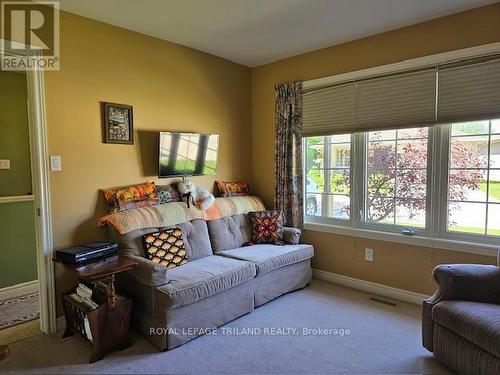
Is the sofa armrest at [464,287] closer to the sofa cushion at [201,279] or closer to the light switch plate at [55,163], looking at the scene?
the sofa cushion at [201,279]

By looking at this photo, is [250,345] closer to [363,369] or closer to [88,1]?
[363,369]

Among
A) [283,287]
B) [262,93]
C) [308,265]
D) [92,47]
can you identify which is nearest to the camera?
[92,47]

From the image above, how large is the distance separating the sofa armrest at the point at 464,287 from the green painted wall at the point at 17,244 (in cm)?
384

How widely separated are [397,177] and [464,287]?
135cm

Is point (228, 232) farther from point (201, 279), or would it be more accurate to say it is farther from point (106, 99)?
point (106, 99)

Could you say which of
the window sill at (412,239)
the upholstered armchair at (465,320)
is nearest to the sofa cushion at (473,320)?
the upholstered armchair at (465,320)

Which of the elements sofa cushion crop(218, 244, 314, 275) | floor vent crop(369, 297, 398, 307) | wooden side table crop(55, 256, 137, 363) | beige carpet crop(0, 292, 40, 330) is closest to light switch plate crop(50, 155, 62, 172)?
wooden side table crop(55, 256, 137, 363)

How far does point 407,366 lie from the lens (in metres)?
2.21

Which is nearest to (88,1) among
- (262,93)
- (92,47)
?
(92,47)

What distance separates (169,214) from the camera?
3.18 meters

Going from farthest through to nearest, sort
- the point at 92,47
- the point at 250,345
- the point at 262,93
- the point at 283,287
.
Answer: the point at 262,93, the point at 283,287, the point at 92,47, the point at 250,345

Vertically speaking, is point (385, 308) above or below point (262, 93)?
below

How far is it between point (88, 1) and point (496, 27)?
3.19 meters

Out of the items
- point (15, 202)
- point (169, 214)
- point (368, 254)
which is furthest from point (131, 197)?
point (368, 254)
